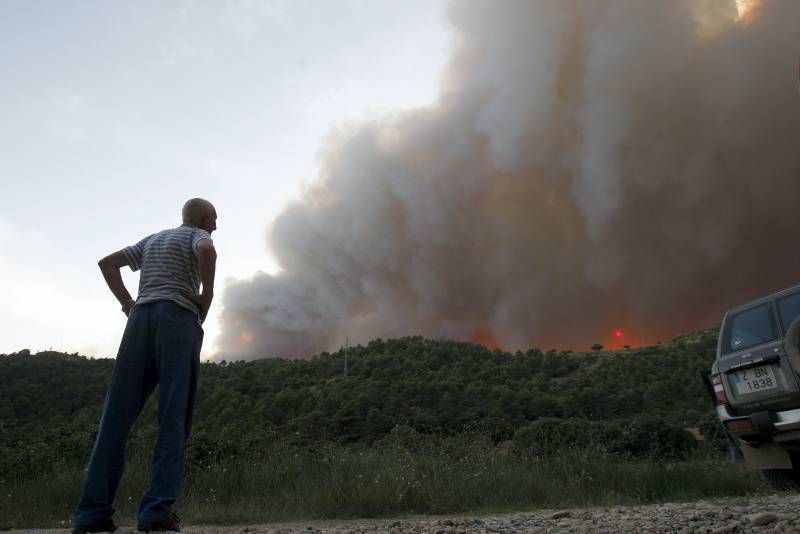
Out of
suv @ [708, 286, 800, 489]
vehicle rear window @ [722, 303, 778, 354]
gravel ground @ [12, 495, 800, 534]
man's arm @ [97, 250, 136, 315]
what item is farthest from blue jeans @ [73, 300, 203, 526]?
vehicle rear window @ [722, 303, 778, 354]

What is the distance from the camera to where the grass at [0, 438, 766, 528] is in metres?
4.99

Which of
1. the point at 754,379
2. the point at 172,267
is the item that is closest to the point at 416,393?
the point at 754,379

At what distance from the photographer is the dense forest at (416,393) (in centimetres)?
2272

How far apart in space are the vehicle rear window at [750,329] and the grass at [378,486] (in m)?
1.41

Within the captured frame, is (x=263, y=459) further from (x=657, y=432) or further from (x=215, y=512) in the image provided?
(x=657, y=432)

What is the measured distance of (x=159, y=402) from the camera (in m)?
2.97

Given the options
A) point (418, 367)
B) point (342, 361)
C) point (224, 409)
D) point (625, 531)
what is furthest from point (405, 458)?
point (342, 361)

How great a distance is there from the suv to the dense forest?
38.6 feet

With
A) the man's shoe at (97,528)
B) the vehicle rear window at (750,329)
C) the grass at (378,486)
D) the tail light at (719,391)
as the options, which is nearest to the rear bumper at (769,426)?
the tail light at (719,391)

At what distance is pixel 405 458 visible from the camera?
6684 millimetres

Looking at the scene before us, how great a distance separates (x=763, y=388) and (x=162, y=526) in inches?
188

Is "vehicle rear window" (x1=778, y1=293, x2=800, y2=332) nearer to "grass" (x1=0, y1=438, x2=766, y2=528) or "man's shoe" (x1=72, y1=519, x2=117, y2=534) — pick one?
"grass" (x1=0, y1=438, x2=766, y2=528)

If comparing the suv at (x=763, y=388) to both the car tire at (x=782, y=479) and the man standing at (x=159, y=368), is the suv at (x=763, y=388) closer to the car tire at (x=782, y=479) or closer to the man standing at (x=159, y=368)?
the car tire at (x=782, y=479)

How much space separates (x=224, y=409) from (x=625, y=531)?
987 inches
